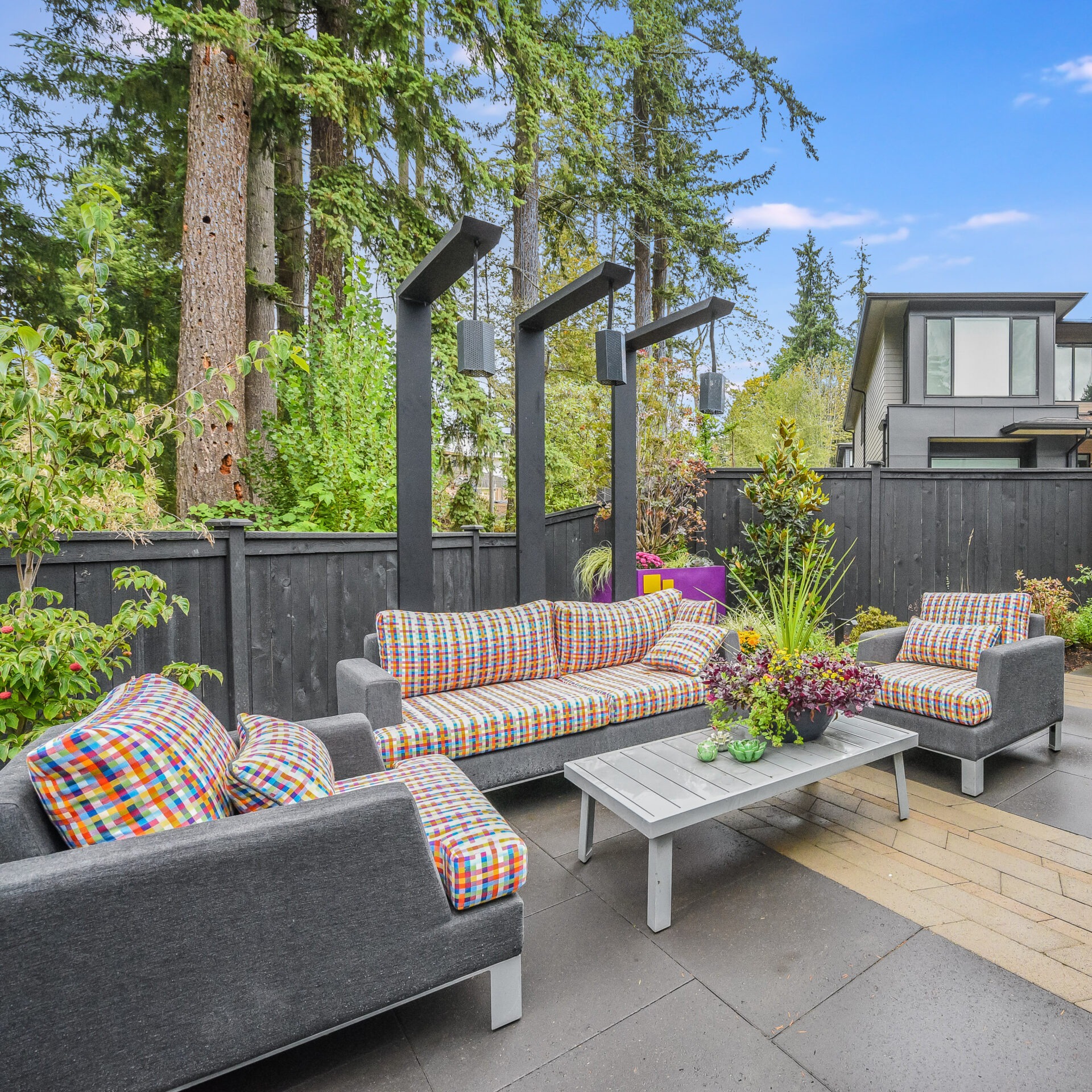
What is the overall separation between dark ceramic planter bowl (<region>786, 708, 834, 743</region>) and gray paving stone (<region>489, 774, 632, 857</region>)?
773 mm

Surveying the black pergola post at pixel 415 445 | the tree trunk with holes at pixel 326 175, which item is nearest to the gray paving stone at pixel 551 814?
the black pergola post at pixel 415 445

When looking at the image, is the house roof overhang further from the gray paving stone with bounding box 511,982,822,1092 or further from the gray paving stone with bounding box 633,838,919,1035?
the gray paving stone with bounding box 511,982,822,1092

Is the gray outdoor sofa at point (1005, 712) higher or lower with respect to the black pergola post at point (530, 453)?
lower

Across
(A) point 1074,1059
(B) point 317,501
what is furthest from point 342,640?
(A) point 1074,1059

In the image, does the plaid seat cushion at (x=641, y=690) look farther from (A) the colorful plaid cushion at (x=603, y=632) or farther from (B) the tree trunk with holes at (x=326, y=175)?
(B) the tree trunk with holes at (x=326, y=175)

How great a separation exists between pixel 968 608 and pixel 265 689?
3.97 metres

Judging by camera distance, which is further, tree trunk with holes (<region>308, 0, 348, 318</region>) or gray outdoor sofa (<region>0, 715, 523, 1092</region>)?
tree trunk with holes (<region>308, 0, 348, 318</region>)

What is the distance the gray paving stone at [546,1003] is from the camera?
143cm

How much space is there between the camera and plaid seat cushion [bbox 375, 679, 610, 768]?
8.23ft

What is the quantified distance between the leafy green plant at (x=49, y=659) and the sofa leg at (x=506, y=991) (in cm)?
153

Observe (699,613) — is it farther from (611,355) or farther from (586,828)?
(586,828)

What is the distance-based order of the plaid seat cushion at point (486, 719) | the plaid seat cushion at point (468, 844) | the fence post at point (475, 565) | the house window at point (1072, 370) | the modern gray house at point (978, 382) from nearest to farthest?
the plaid seat cushion at point (468, 844)
the plaid seat cushion at point (486, 719)
the fence post at point (475, 565)
the modern gray house at point (978, 382)
the house window at point (1072, 370)

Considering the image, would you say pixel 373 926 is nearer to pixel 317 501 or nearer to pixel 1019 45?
pixel 317 501

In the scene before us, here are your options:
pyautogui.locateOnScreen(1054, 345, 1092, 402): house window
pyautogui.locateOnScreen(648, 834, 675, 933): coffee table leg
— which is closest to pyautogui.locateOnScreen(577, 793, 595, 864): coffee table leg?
pyautogui.locateOnScreen(648, 834, 675, 933): coffee table leg
